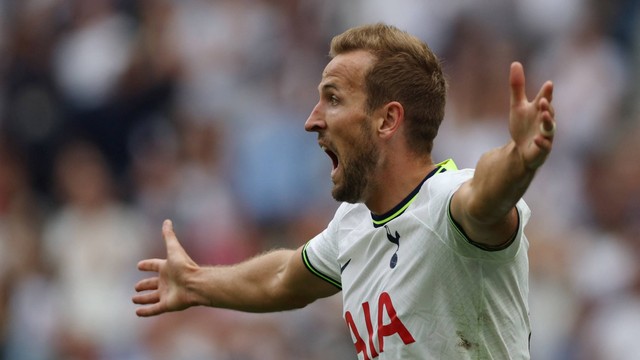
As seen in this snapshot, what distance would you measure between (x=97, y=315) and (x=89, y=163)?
4.92 feet

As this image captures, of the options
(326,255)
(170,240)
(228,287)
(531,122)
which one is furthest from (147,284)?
(531,122)

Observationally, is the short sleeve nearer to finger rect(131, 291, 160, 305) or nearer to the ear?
the ear

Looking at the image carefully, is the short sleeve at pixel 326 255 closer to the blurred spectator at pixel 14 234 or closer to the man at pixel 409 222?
the man at pixel 409 222

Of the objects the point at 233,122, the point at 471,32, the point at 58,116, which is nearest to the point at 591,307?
the point at 471,32

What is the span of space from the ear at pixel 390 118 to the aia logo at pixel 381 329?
703 mm

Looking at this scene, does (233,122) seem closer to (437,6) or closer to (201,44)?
(201,44)

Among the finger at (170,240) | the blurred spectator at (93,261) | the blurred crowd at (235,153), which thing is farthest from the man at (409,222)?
the blurred spectator at (93,261)

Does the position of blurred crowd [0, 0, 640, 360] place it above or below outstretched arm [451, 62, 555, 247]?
above

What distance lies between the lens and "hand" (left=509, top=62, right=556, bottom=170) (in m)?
4.23

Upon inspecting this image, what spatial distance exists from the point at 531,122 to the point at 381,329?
129 centimetres

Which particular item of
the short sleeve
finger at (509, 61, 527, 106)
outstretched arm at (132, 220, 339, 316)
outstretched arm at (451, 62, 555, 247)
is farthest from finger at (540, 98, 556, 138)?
outstretched arm at (132, 220, 339, 316)

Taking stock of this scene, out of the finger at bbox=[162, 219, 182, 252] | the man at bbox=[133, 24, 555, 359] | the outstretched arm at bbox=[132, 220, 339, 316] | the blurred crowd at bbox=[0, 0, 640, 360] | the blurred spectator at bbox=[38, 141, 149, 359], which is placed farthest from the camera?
the blurred spectator at bbox=[38, 141, 149, 359]

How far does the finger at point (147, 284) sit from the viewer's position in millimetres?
6258

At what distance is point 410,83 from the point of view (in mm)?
5398
